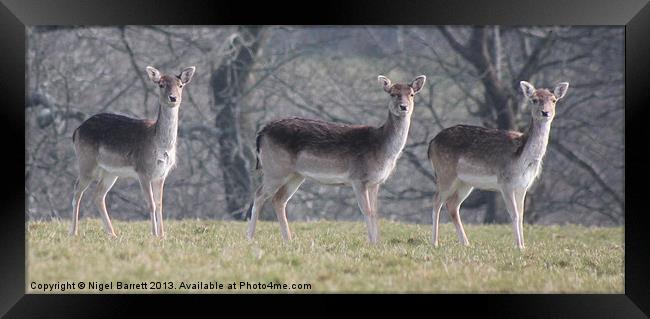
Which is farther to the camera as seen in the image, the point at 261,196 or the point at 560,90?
the point at 560,90

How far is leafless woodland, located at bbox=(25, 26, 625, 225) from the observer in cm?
2012

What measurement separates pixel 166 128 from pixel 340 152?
221cm

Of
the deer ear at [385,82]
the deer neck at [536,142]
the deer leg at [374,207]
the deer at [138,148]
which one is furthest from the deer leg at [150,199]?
the deer neck at [536,142]

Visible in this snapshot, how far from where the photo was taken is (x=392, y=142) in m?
11.7

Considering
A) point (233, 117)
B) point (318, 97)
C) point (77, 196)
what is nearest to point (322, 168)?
point (77, 196)

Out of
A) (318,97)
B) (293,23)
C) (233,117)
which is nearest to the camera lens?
(293,23)

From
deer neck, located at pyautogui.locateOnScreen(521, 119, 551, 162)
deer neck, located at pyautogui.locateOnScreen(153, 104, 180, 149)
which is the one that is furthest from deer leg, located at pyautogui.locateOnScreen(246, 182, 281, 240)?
deer neck, located at pyautogui.locateOnScreen(521, 119, 551, 162)

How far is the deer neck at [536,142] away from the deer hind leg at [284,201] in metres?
2.89

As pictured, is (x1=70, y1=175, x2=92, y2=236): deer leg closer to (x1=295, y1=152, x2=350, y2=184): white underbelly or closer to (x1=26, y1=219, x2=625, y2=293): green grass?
(x1=26, y1=219, x2=625, y2=293): green grass

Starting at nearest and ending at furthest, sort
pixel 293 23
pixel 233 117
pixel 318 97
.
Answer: pixel 293 23
pixel 233 117
pixel 318 97

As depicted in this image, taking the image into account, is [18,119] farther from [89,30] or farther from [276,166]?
[89,30]

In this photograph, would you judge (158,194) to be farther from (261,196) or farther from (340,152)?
(340,152)

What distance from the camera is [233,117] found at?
20109mm

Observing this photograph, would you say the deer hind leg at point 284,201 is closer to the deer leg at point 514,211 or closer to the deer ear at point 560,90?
the deer leg at point 514,211
